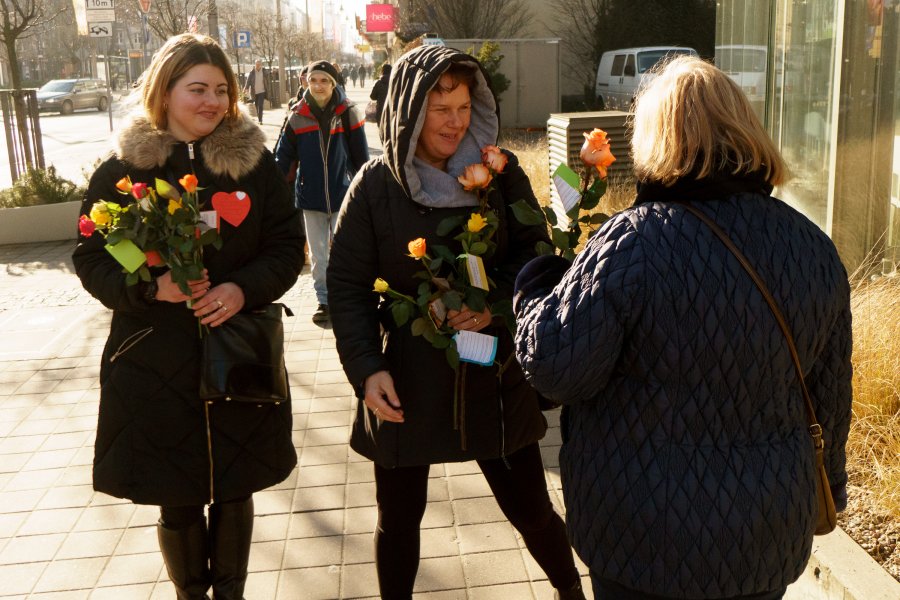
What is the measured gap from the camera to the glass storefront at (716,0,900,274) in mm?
6184

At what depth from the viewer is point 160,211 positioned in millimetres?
2922

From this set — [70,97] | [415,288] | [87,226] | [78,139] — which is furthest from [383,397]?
[70,97]

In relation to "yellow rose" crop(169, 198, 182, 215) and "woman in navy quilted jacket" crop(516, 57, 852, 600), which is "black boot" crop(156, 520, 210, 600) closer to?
"yellow rose" crop(169, 198, 182, 215)

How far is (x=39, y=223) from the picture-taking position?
38.7 ft

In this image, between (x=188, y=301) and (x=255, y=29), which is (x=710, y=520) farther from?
(x=255, y=29)

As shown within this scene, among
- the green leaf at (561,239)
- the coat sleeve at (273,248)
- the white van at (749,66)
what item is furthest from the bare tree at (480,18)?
the green leaf at (561,239)

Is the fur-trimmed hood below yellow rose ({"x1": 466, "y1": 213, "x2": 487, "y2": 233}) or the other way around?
the other way around

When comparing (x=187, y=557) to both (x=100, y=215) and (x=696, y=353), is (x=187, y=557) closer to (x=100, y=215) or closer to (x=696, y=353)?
(x=100, y=215)

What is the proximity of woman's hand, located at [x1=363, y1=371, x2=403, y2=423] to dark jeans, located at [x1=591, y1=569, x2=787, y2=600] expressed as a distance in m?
0.84

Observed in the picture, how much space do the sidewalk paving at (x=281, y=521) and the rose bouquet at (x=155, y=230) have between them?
1429 millimetres

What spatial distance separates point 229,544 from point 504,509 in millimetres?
930

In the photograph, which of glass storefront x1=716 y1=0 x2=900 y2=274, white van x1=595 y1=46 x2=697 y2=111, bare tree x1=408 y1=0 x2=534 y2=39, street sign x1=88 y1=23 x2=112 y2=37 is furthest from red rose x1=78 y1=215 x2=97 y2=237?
bare tree x1=408 y1=0 x2=534 y2=39

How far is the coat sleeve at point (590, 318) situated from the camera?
2.05 m

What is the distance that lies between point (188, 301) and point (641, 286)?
61.6 inches
